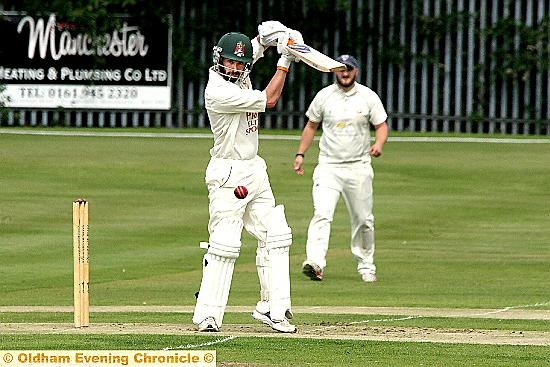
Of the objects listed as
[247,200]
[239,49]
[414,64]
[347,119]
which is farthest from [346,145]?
[414,64]

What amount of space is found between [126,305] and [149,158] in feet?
38.1

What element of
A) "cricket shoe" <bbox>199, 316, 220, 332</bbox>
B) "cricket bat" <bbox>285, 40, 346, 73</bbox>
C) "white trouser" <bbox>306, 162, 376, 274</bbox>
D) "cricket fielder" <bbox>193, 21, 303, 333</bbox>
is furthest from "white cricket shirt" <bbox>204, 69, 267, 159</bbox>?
"white trouser" <bbox>306, 162, 376, 274</bbox>

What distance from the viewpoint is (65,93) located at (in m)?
27.5

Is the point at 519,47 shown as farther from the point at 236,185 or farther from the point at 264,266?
the point at 236,185

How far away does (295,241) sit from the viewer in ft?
58.3

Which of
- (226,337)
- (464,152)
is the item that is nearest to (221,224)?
(226,337)

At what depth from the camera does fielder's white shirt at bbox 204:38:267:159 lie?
9789mm

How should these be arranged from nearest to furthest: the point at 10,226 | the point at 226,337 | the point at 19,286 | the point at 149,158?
the point at 226,337, the point at 19,286, the point at 10,226, the point at 149,158

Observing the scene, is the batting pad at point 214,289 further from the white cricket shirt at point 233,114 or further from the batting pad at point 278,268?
the white cricket shirt at point 233,114

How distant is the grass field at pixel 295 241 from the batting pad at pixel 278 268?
0.34 metres

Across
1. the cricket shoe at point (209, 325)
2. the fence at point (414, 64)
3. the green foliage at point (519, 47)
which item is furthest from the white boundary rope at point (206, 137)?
the cricket shoe at point (209, 325)

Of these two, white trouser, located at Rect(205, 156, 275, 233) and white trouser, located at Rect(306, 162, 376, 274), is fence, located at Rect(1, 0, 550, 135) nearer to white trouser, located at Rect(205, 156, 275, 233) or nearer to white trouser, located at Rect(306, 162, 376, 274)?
white trouser, located at Rect(306, 162, 376, 274)

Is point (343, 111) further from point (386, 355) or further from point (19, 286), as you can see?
point (386, 355)

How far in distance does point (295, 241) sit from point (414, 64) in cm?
1103
